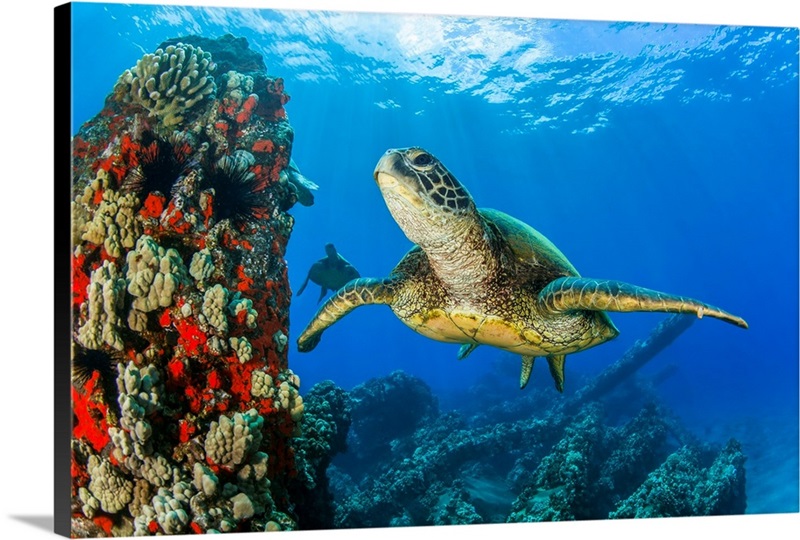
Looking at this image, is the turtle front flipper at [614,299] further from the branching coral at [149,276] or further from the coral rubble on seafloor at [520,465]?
the branching coral at [149,276]

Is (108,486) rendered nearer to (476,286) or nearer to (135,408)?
(135,408)

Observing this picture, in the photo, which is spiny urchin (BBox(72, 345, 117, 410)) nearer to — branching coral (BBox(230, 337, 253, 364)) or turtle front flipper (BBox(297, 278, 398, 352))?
branching coral (BBox(230, 337, 253, 364))

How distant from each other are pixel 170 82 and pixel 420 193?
6.79ft

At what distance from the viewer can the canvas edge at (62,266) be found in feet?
10.4

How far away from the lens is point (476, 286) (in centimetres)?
387

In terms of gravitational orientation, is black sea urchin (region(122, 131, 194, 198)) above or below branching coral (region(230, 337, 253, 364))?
above

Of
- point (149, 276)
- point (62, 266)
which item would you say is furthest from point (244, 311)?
point (62, 266)

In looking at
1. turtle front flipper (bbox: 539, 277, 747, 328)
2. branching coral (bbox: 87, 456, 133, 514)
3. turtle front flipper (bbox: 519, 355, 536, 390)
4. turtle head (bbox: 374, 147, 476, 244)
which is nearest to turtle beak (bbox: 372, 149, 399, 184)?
turtle head (bbox: 374, 147, 476, 244)

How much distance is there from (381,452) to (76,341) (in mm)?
6945

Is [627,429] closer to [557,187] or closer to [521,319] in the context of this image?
[521,319]

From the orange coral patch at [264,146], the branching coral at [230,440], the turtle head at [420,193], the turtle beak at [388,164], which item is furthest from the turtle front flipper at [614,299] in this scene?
the orange coral patch at [264,146]

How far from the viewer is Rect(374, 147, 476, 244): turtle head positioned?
120 inches

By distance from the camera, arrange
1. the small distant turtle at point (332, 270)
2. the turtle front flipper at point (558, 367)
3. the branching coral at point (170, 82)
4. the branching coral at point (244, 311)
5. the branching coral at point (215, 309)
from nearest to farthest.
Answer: the branching coral at point (215, 309), the branching coral at point (244, 311), the branching coral at point (170, 82), the turtle front flipper at point (558, 367), the small distant turtle at point (332, 270)

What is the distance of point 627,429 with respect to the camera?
28.5 feet
